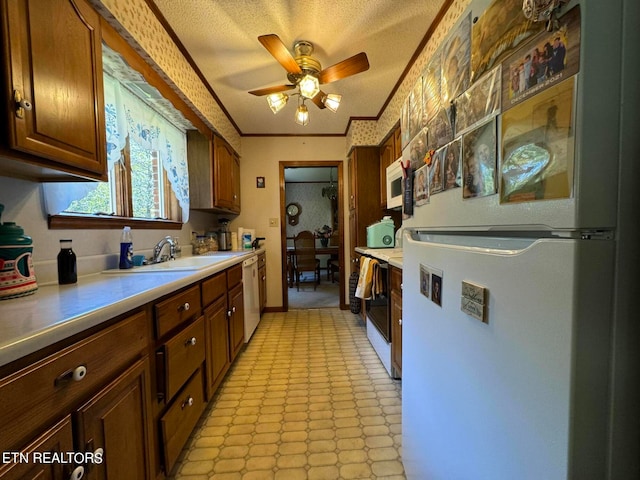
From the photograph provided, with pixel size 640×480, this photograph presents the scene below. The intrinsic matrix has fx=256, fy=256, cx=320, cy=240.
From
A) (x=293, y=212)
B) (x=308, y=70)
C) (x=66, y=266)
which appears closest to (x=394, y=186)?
(x=308, y=70)

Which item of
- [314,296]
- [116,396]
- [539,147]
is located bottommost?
[314,296]

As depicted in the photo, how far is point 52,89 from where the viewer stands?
85 cm

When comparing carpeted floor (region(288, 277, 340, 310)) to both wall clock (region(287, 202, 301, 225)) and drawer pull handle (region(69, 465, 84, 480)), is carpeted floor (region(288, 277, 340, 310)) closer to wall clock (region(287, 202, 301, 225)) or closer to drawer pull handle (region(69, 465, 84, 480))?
wall clock (region(287, 202, 301, 225))

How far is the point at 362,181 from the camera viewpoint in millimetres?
3139

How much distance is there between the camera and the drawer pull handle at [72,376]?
0.59 metres

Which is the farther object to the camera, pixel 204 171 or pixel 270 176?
pixel 270 176

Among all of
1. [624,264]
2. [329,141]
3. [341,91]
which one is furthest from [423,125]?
[329,141]

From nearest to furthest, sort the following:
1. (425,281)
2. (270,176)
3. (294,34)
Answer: (425,281) → (294,34) → (270,176)

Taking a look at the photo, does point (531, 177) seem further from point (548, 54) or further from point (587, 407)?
point (587, 407)

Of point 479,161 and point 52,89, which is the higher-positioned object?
point 52,89

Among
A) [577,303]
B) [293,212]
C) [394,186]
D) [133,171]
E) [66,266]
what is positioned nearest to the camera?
[577,303]

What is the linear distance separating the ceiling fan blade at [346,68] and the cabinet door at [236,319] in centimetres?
174

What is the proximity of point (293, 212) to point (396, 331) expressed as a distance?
5294mm

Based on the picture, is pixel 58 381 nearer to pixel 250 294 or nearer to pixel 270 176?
pixel 250 294
